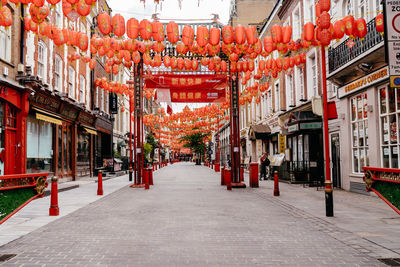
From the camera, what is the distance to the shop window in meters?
15.5

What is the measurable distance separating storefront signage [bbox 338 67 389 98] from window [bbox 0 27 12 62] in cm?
1319

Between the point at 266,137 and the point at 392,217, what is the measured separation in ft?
63.5

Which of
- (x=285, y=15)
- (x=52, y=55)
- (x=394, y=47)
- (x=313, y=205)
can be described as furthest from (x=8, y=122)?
(x=285, y=15)

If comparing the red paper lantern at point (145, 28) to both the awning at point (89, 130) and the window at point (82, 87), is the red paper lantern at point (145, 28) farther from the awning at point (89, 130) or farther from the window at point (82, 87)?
the window at point (82, 87)

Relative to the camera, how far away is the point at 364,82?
43.9ft

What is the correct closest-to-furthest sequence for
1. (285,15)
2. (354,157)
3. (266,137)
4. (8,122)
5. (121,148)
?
Result: (8,122), (354,157), (285,15), (266,137), (121,148)

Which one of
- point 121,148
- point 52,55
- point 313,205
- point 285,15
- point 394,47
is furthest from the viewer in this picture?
point 121,148

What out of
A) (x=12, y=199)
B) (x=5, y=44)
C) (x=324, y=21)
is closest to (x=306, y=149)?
(x=324, y=21)

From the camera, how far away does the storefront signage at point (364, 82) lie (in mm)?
12031

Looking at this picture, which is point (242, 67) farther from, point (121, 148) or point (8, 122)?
point (121, 148)

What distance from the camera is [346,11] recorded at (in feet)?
50.8

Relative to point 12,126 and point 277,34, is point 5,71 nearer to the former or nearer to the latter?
point 12,126

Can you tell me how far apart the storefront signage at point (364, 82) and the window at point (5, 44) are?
13185 mm

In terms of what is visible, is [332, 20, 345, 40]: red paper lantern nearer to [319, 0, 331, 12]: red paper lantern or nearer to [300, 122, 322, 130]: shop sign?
[319, 0, 331, 12]: red paper lantern
